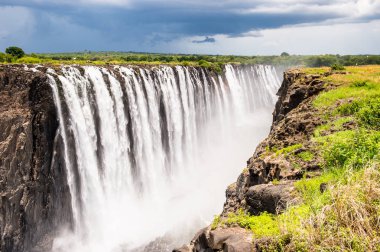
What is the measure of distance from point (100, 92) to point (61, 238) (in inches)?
A: 476

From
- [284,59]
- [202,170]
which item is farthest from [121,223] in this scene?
[284,59]

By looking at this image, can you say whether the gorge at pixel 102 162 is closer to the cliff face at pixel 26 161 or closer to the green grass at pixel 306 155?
the cliff face at pixel 26 161

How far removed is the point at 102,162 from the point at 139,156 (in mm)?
5630

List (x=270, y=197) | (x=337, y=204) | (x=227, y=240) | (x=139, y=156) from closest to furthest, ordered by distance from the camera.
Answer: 1. (x=337, y=204)
2. (x=227, y=240)
3. (x=270, y=197)
4. (x=139, y=156)

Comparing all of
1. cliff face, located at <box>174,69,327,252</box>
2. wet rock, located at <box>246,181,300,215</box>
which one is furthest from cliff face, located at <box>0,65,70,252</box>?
wet rock, located at <box>246,181,300,215</box>

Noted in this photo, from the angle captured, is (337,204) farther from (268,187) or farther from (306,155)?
(306,155)

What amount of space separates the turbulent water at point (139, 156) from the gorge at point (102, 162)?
0.32 feet

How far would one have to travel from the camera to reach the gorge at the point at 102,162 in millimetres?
25203

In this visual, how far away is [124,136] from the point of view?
34312mm

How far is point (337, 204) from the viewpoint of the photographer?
7.04 metres

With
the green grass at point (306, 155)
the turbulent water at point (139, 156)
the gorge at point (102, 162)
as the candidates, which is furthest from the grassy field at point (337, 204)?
the turbulent water at point (139, 156)

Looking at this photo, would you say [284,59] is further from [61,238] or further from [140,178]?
[61,238]

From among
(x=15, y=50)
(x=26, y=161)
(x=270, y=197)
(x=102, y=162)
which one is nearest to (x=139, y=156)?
(x=102, y=162)

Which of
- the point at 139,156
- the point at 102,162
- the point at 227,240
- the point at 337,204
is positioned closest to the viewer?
the point at 337,204
